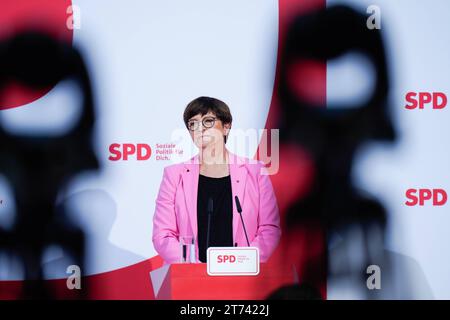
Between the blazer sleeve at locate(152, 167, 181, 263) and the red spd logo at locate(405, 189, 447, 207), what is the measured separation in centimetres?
100

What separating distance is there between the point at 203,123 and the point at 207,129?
31mm

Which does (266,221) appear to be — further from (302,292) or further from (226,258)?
(302,292)

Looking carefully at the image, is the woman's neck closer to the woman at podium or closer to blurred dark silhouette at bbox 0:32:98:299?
the woman at podium

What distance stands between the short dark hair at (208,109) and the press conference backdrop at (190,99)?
0.9 inches

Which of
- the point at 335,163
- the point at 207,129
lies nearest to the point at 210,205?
the point at 207,129

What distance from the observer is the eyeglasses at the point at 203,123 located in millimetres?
3219

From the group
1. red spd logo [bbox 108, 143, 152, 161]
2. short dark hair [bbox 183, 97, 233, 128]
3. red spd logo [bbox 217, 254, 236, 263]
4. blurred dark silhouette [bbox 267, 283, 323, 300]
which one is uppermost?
short dark hair [bbox 183, 97, 233, 128]

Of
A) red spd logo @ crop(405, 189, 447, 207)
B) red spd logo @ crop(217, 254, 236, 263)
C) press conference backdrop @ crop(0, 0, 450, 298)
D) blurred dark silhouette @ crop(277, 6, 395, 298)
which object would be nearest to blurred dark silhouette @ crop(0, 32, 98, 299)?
press conference backdrop @ crop(0, 0, 450, 298)

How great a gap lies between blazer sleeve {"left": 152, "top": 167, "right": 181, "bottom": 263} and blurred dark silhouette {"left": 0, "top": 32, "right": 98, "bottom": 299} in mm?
308

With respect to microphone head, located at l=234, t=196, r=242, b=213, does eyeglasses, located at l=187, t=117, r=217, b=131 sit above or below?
above

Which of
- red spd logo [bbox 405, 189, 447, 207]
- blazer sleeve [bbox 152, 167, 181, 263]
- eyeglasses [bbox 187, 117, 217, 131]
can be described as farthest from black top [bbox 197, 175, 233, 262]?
red spd logo [bbox 405, 189, 447, 207]

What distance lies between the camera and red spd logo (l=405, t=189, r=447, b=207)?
322 centimetres

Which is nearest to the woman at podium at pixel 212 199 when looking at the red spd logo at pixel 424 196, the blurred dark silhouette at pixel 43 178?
the blurred dark silhouette at pixel 43 178

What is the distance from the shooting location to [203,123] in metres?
3.23
